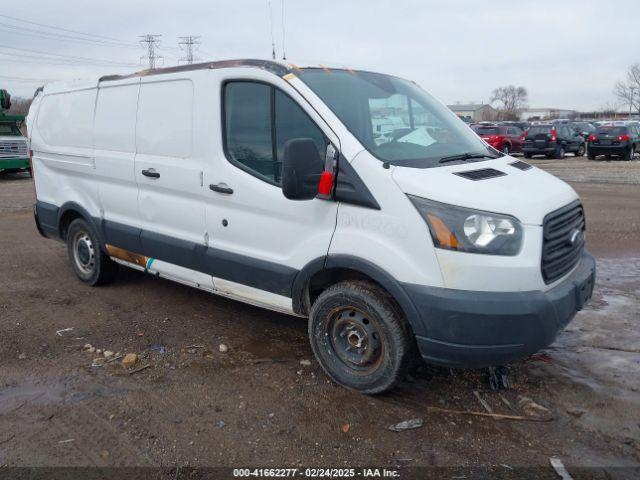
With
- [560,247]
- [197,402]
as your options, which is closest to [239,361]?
[197,402]

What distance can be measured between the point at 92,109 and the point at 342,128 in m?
3.12

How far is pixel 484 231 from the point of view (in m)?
3.17

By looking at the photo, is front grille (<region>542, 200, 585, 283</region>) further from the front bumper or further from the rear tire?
the rear tire

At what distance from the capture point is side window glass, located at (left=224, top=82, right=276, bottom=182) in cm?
401

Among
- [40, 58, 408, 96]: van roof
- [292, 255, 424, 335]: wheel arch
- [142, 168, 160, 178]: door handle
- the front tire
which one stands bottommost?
the front tire

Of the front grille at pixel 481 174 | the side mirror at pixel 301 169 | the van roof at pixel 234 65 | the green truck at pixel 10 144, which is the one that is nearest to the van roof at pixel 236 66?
the van roof at pixel 234 65

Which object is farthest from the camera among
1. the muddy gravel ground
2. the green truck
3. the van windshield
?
the green truck

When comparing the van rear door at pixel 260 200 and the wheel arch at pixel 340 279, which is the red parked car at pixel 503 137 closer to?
the van rear door at pixel 260 200

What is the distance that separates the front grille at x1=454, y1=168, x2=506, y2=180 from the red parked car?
23.5 meters

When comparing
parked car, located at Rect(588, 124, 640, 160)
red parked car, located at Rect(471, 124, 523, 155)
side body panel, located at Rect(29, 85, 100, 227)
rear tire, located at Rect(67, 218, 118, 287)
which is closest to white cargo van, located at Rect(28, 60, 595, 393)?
side body panel, located at Rect(29, 85, 100, 227)

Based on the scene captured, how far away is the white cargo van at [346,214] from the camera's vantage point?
3197mm

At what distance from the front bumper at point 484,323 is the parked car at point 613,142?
23441 millimetres

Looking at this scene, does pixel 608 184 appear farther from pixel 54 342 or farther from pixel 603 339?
pixel 54 342

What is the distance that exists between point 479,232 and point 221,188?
6.50 ft
